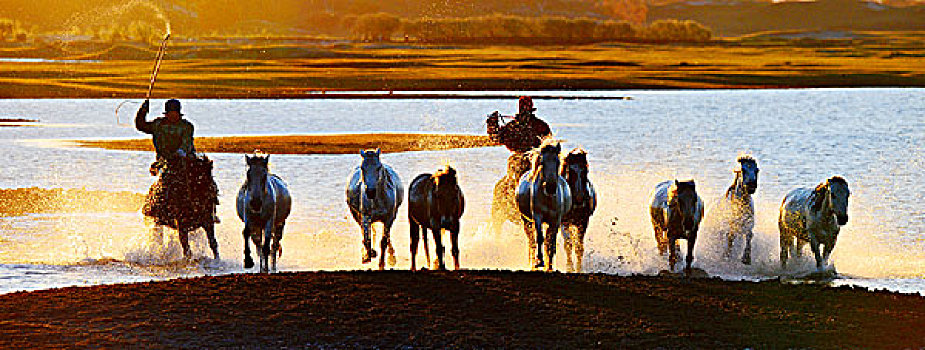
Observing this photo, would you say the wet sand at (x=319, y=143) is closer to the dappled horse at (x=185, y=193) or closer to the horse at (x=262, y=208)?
the dappled horse at (x=185, y=193)

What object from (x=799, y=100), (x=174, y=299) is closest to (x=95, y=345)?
(x=174, y=299)

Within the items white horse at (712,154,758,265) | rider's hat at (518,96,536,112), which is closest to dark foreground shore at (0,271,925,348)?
white horse at (712,154,758,265)

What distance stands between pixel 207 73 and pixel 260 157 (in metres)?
67.7

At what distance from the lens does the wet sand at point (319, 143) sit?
3634 cm

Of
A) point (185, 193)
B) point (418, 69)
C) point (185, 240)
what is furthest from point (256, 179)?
point (418, 69)

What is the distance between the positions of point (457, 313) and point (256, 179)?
4288 mm

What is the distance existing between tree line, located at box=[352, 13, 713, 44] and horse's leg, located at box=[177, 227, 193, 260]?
4844 inches

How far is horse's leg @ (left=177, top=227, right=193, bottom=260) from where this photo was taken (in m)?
18.0

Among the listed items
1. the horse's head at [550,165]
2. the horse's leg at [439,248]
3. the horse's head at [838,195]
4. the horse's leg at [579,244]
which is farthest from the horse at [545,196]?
the horse's head at [838,195]

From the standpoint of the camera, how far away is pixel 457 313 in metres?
13.0

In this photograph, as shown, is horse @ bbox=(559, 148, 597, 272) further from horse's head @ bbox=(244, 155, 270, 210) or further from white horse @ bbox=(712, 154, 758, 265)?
horse's head @ bbox=(244, 155, 270, 210)

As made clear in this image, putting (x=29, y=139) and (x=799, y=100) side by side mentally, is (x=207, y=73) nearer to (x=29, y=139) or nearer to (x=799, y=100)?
(x=799, y=100)

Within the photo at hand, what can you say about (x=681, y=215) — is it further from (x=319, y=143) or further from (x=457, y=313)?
(x=319, y=143)

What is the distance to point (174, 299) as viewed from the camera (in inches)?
541
